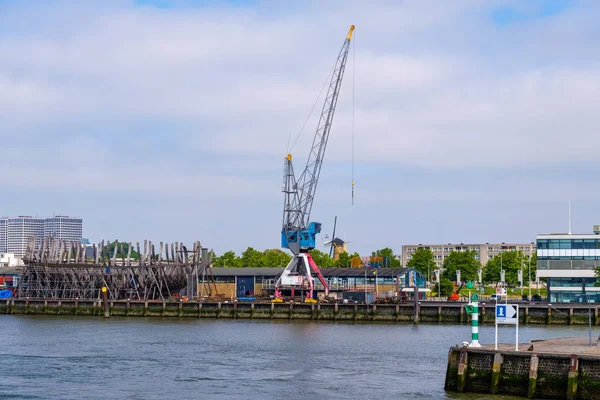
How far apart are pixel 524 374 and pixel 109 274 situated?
85.3 m

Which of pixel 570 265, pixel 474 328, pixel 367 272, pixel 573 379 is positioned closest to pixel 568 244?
pixel 570 265

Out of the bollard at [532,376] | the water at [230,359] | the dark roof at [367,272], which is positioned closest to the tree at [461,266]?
the dark roof at [367,272]

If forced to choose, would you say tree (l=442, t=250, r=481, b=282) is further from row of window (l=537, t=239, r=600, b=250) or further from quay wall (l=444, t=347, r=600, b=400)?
quay wall (l=444, t=347, r=600, b=400)

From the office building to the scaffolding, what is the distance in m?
43.7

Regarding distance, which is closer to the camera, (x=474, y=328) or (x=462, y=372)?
(x=462, y=372)

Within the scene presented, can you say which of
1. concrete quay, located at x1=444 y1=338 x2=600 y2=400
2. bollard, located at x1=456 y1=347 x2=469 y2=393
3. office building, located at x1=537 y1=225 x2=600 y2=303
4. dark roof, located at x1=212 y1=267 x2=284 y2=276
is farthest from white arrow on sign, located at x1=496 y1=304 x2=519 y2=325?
dark roof, located at x1=212 y1=267 x2=284 y2=276

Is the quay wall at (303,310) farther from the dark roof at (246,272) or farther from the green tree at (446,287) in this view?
the green tree at (446,287)

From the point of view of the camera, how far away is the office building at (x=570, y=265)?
11050 cm

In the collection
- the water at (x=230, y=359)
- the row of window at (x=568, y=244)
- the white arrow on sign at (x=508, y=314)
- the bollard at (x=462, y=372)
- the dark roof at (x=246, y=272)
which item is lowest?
the water at (x=230, y=359)

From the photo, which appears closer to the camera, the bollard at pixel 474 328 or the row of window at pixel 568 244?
the bollard at pixel 474 328

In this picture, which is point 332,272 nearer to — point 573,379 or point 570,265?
point 570,265

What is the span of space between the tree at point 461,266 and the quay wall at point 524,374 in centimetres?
14205

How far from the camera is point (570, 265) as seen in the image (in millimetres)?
111688

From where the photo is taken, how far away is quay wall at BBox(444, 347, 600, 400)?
3841 centimetres
